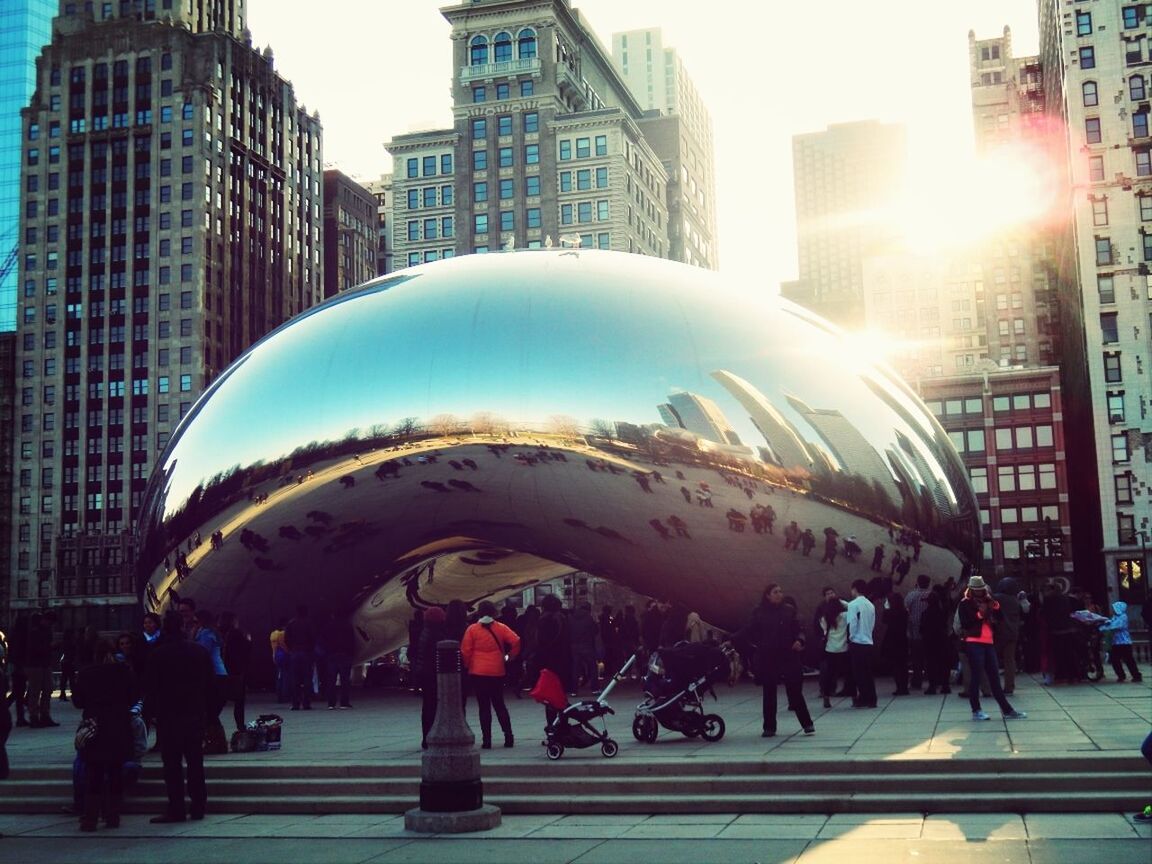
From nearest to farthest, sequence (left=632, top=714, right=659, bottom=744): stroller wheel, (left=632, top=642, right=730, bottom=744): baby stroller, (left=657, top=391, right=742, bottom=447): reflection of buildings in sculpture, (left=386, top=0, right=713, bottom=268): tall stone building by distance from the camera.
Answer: (left=632, top=642, right=730, bottom=744): baby stroller, (left=632, top=714, right=659, bottom=744): stroller wheel, (left=657, top=391, right=742, bottom=447): reflection of buildings in sculpture, (left=386, top=0, right=713, bottom=268): tall stone building

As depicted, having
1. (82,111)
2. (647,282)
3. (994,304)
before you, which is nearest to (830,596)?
(647,282)

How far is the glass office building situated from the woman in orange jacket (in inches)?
4400

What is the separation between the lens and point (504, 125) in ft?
378

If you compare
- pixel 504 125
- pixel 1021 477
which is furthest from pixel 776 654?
pixel 504 125

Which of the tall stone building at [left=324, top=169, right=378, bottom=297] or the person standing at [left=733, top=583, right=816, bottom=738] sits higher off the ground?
the tall stone building at [left=324, top=169, right=378, bottom=297]

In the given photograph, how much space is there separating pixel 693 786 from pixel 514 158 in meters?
107

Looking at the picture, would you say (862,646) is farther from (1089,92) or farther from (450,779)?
(1089,92)

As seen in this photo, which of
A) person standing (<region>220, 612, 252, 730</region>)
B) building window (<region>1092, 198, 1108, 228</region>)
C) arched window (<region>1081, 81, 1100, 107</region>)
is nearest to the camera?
person standing (<region>220, 612, 252, 730</region>)

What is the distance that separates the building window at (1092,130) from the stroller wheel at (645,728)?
75126 mm

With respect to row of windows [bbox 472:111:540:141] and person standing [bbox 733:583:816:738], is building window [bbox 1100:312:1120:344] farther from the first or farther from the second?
person standing [bbox 733:583:816:738]

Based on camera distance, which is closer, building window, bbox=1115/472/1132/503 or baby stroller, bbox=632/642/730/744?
baby stroller, bbox=632/642/730/744

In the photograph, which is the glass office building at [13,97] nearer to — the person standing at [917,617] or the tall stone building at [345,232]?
the tall stone building at [345,232]

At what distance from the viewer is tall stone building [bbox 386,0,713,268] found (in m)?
112

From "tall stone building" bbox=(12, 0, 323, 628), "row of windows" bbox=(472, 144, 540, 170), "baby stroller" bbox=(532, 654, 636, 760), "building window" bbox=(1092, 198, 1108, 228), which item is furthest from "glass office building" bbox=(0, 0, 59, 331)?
"baby stroller" bbox=(532, 654, 636, 760)
